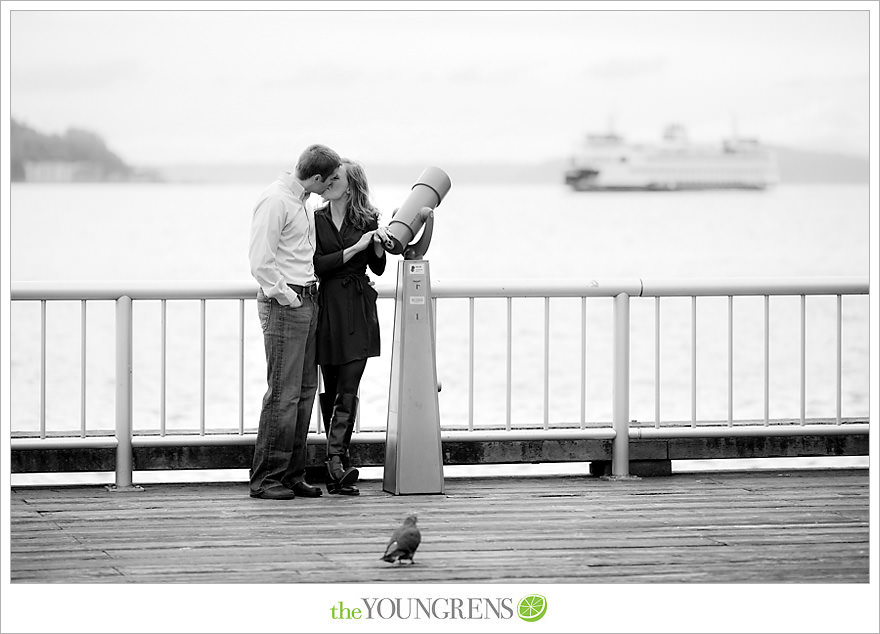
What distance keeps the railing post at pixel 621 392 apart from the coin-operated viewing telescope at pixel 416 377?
1.10m

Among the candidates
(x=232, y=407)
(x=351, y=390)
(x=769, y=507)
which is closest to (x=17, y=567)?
(x=351, y=390)

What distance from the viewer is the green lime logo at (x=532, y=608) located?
414 centimetres

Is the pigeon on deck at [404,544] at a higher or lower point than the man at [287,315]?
lower

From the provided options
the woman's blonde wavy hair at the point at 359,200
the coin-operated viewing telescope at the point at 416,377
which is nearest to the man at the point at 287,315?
the woman's blonde wavy hair at the point at 359,200

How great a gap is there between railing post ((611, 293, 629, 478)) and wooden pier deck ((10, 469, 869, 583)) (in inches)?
6.2

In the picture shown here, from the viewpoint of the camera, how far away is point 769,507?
19.2 feet

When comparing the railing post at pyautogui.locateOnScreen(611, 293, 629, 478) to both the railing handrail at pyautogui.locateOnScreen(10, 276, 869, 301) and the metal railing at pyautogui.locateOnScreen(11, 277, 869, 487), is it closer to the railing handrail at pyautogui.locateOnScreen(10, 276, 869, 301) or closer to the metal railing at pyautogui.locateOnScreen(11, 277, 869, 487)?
the metal railing at pyautogui.locateOnScreen(11, 277, 869, 487)

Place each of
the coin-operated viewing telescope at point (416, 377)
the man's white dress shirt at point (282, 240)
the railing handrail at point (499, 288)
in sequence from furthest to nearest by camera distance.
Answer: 1. the railing handrail at point (499, 288)
2. the coin-operated viewing telescope at point (416, 377)
3. the man's white dress shirt at point (282, 240)

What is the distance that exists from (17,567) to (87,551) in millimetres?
333

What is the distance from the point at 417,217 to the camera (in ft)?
19.7

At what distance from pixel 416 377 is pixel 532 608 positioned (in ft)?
6.70

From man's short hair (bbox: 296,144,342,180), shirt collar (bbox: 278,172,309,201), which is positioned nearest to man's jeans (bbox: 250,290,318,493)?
shirt collar (bbox: 278,172,309,201)

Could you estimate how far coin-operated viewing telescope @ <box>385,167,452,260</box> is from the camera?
5934 mm

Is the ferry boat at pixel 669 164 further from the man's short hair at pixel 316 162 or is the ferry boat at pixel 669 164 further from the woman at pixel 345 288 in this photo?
the man's short hair at pixel 316 162
